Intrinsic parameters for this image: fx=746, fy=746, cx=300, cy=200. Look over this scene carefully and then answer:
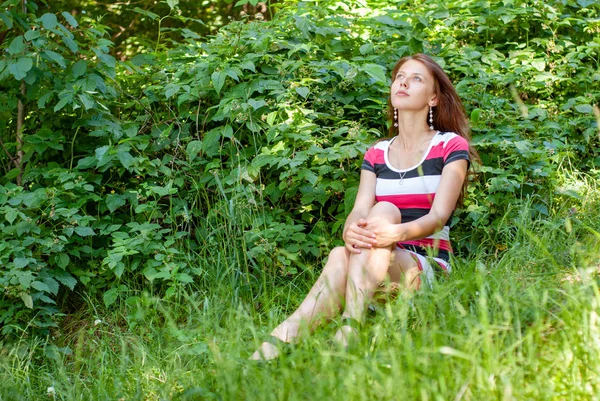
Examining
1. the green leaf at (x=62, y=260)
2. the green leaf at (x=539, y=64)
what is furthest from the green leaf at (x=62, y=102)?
the green leaf at (x=539, y=64)

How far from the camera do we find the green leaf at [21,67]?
3.82m

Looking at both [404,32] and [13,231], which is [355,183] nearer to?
[404,32]

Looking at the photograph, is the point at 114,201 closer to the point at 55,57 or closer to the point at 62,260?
the point at 62,260

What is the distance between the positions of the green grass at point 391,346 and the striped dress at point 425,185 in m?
0.19

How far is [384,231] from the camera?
9.55 ft

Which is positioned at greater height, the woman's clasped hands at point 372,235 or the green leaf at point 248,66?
the green leaf at point 248,66

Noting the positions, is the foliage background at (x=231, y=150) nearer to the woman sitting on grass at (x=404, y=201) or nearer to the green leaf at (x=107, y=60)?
the green leaf at (x=107, y=60)

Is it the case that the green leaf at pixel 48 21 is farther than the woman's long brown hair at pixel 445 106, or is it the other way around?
the green leaf at pixel 48 21

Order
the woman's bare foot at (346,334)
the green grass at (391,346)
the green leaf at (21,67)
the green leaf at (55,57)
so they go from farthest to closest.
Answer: the green leaf at (55,57), the green leaf at (21,67), the woman's bare foot at (346,334), the green grass at (391,346)

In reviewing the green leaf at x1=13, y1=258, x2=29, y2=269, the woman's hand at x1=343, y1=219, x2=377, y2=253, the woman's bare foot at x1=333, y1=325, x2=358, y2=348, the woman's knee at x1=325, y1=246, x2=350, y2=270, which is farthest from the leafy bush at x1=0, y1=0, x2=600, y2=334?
the woman's bare foot at x1=333, y1=325, x2=358, y2=348

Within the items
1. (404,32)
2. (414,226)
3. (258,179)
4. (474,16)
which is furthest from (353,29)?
(414,226)

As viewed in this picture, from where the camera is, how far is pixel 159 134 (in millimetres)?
4340

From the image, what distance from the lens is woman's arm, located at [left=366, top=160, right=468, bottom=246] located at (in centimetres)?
292

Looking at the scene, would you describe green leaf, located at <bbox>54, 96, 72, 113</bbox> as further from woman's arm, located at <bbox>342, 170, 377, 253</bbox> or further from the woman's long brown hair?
the woman's long brown hair
